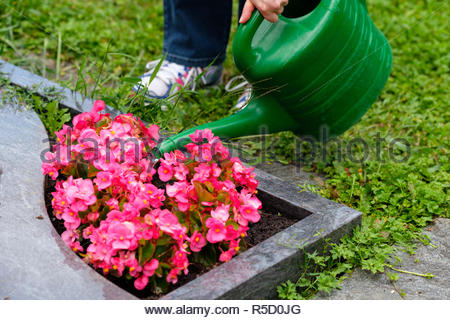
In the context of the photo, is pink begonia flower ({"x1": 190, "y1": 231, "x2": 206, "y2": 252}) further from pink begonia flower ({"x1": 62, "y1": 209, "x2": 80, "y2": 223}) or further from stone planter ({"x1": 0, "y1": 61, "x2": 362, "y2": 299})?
pink begonia flower ({"x1": 62, "y1": 209, "x2": 80, "y2": 223})

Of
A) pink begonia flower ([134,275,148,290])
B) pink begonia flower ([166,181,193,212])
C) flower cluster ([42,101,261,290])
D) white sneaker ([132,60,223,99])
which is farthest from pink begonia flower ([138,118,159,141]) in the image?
white sneaker ([132,60,223,99])

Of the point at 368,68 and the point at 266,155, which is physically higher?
the point at 368,68

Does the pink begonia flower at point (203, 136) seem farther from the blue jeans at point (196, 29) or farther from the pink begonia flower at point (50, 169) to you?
the blue jeans at point (196, 29)

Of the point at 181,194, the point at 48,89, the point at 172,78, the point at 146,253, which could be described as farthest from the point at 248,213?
the point at 172,78

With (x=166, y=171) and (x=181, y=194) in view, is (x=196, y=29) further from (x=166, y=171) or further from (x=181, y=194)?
(x=181, y=194)

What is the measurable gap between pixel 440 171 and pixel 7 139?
5.33ft

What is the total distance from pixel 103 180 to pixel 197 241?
0.29m

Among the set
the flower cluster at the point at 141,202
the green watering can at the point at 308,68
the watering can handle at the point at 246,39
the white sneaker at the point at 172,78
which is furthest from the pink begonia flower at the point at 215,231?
the white sneaker at the point at 172,78

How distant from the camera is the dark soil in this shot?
3.92ft

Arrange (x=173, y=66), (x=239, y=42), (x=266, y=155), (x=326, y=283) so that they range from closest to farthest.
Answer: (x=326, y=283)
(x=239, y=42)
(x=266, y=155)
(x=173, y=66)

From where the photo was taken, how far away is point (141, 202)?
1.18 m

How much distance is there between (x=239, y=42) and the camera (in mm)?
1550
